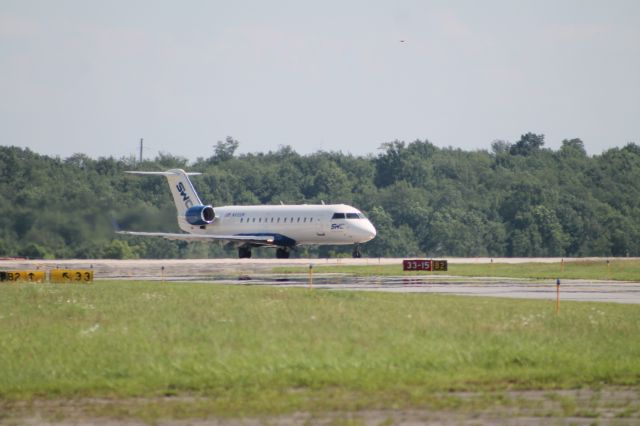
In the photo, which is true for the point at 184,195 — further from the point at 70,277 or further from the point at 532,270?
the point at 70,277

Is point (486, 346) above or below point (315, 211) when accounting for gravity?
below

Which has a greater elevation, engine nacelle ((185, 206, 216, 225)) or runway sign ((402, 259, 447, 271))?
engine nacelle ((185, 206, 216, 225))

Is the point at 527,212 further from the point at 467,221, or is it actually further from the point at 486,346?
the point at 486,346

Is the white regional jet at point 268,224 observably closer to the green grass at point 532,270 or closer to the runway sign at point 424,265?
the green grass at point 532,270

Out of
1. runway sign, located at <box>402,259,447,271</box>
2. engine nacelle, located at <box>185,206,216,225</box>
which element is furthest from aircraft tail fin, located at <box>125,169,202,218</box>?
runway sign, located at <box>402,259,447,271</box>

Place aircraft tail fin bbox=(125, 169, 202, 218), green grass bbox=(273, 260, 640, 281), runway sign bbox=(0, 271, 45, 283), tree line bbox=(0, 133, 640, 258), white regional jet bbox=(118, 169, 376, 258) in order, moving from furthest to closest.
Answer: aircraft tail fin bbox=(125, 169, 202, 218), white regional jet bbox=(118, 169, 376, 258), tree line bbox=(0, 133, 640, 258), green grass bbox=(273, 260, 640, 281), runway sign bbox=(0, 271, 45, 283)

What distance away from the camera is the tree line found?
68188mm

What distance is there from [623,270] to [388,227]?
147 ft

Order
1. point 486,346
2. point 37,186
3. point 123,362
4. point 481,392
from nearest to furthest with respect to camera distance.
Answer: point 481,392 < point 123,362 < point 486,346 < point 37,186

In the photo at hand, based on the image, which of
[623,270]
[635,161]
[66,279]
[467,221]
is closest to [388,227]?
[467,221]

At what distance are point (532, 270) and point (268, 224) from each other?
2053 cm

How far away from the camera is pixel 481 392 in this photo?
59.3 ft

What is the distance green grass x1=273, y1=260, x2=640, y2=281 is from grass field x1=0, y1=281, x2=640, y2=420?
67.2ft

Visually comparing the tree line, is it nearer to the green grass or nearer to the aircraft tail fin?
the aircraft tail fin
